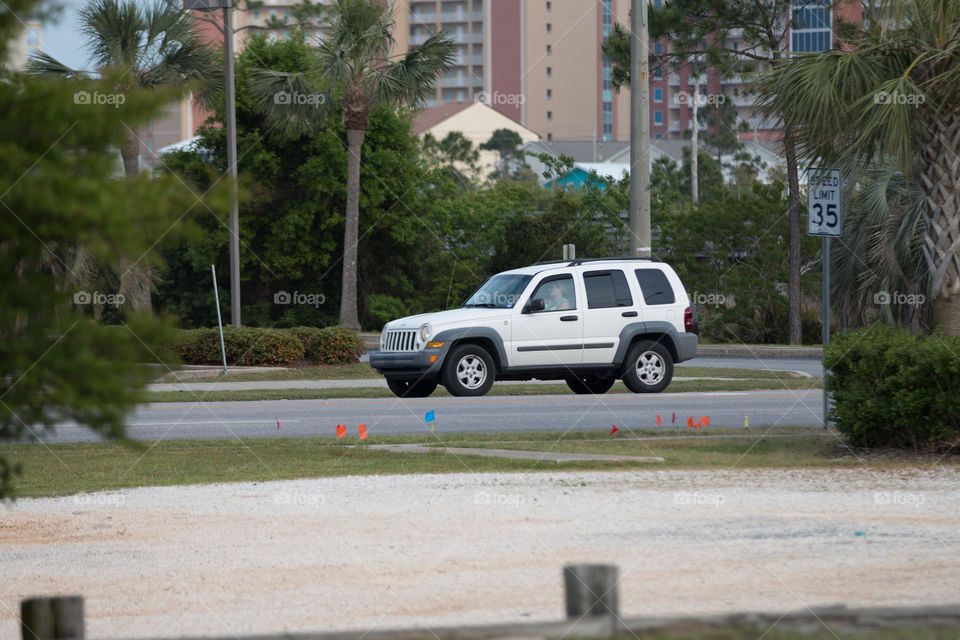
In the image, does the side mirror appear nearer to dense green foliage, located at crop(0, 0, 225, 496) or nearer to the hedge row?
the hedge row

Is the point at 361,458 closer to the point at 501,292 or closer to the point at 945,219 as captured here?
the point at 945,219

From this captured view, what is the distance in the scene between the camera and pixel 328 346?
24.1 meters

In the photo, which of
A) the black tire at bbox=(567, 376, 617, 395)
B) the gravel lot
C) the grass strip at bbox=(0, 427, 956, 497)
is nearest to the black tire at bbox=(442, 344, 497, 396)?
the black tire at bbox=(567, 376, 617, 395)

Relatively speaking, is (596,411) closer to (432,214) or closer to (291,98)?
(291,98)

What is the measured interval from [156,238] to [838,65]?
29.9ft

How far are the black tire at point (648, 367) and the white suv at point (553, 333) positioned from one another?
0.05 ft

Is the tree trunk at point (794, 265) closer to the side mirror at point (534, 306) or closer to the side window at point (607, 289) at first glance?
the side window at point (607, 289)

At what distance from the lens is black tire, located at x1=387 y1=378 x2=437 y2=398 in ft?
58.3

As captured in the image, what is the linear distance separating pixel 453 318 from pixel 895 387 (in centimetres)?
740

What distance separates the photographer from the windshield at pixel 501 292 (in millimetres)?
17203

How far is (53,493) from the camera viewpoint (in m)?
9.72

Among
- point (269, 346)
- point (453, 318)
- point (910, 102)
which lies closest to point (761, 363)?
point (269, 346)

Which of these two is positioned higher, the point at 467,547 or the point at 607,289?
the point at 607,289

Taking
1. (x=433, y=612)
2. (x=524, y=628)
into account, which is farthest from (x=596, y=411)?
(x=524, y=628)
